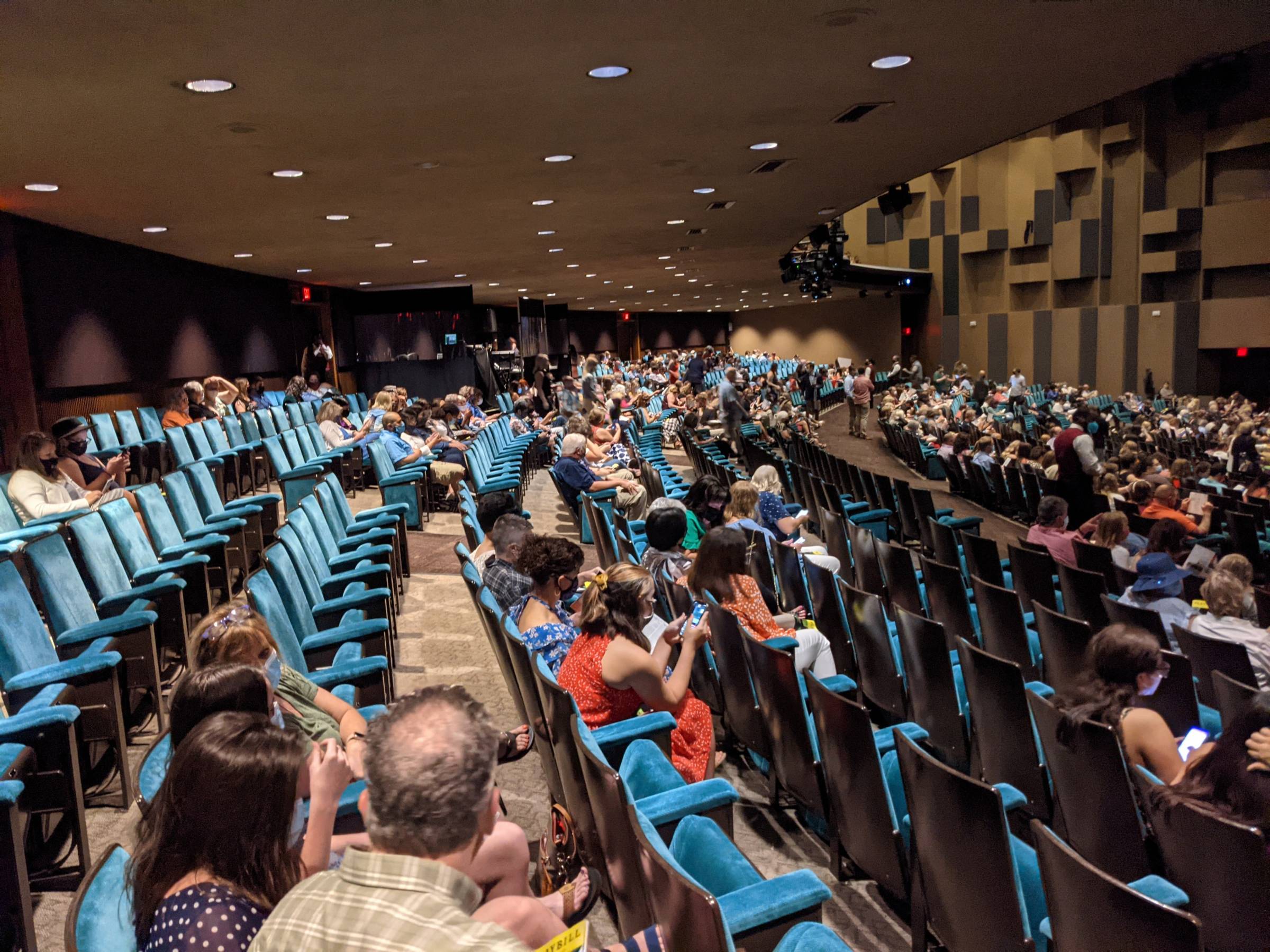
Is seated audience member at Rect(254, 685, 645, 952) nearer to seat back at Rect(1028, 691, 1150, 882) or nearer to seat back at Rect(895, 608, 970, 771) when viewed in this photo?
seat back at Rect(1028, 691, 1150, 882)

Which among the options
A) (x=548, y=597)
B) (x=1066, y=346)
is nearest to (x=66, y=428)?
(x=548, y=597)

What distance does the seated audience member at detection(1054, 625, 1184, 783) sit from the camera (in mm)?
2600

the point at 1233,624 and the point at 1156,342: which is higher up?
the point at 1156,342

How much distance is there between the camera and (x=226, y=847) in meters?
1.50

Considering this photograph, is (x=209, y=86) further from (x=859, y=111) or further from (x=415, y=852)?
(x=415, y=852)

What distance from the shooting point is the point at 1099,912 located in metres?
1.67

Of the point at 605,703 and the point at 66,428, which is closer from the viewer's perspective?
the point at 605,703

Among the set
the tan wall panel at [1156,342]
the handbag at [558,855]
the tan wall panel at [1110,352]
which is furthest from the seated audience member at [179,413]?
the tan wall panel at [1110,352]

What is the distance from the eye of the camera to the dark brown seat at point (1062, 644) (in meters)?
3.52

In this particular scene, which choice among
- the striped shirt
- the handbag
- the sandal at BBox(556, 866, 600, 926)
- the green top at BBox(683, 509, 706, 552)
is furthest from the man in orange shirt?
the striped shirt

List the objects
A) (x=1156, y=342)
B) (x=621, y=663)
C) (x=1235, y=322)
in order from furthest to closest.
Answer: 1. (x=1156, y=342)
2. (x=1235, y=322)
3. (x=621, y=663)

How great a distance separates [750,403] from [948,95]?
468 inches

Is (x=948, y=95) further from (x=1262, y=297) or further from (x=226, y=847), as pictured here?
(x=1262, y=297)

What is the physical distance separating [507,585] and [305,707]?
3.92 ft
